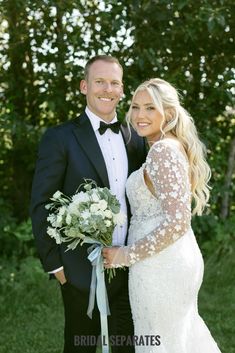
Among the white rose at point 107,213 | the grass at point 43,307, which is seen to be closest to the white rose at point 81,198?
the white rose at point 107,213

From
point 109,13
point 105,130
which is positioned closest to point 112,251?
point 105,130

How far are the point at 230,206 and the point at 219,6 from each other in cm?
265

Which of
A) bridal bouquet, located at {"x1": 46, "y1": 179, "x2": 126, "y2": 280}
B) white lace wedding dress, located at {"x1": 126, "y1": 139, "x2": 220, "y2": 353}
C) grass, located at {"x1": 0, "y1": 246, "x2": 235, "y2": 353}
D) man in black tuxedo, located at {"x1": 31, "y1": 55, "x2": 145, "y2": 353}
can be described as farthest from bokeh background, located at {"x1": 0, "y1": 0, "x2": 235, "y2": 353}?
bridal bouquet, located at {"x1": 46, "y1": 179, "x2": 126, "y2": 280}

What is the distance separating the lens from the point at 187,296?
322 centimetres

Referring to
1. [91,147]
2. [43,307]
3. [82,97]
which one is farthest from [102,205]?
[82,97]

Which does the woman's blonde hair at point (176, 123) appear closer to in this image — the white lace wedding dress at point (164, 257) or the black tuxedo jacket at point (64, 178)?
the white lace wedding dress at point (164, 257)

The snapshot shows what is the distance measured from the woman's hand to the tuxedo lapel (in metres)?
0.40

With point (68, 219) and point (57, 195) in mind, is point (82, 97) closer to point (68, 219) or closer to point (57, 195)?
point (57, 195)

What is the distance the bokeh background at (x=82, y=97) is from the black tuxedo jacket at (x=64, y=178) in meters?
1.56

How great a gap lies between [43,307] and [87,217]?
276 centimetres

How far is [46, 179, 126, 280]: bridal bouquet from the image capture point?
2.97 metres

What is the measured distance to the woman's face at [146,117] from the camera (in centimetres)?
323

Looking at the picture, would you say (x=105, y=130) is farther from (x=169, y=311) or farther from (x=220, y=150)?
(x=220, y=150)

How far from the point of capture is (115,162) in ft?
11.3
